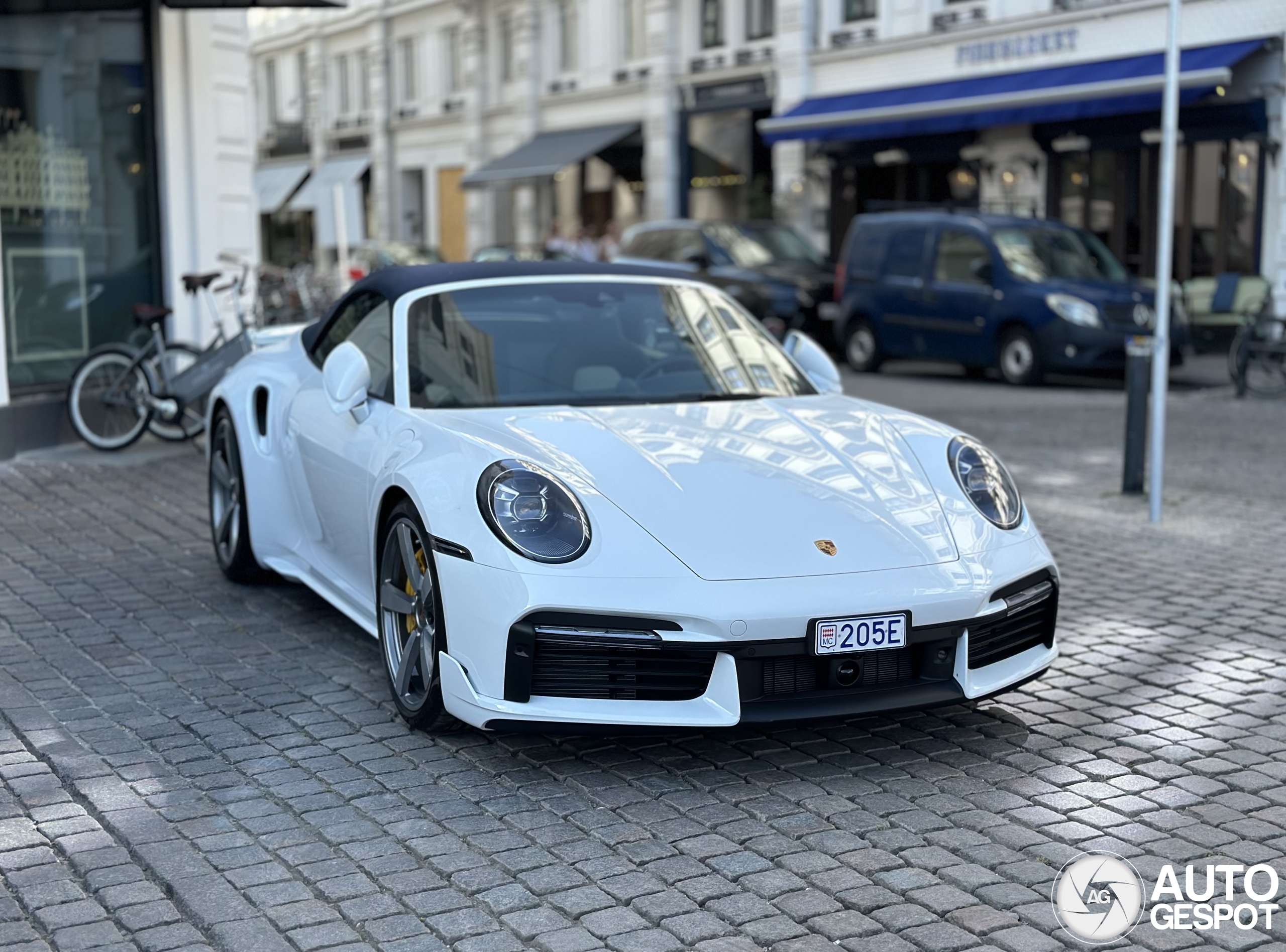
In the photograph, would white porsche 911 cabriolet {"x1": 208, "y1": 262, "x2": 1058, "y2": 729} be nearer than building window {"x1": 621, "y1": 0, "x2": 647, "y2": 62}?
Yes

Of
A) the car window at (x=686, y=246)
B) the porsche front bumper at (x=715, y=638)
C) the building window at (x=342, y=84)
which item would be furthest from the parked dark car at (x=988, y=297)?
the building window at (x=342, y=84)

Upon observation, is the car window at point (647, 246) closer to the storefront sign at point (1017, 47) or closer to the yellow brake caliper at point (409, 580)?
the storefront sign at point (1017, 47)

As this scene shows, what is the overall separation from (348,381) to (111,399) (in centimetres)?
608

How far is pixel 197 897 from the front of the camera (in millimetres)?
3482

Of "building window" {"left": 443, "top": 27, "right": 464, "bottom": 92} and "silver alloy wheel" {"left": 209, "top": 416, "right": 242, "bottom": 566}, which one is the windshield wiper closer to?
"silver alloy wheel" {"left": 209, "top": 416, "right": 242, "bottom": 566}

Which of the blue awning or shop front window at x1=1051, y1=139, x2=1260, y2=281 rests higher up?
the blue awning

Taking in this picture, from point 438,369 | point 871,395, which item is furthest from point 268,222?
point 438,369

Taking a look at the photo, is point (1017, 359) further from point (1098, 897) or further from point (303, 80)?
point (303, 80)

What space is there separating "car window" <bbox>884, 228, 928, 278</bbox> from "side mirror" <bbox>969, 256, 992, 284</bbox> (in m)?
0.77

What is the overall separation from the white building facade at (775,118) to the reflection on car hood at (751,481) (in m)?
13.8

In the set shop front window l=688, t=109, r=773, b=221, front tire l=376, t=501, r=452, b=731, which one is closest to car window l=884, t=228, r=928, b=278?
shop front window l=688, t=109, r=773, b=221

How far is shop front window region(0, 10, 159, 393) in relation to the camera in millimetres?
11180

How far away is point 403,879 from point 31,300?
29.3 ft

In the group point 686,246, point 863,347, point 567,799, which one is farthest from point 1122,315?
point 567,799
